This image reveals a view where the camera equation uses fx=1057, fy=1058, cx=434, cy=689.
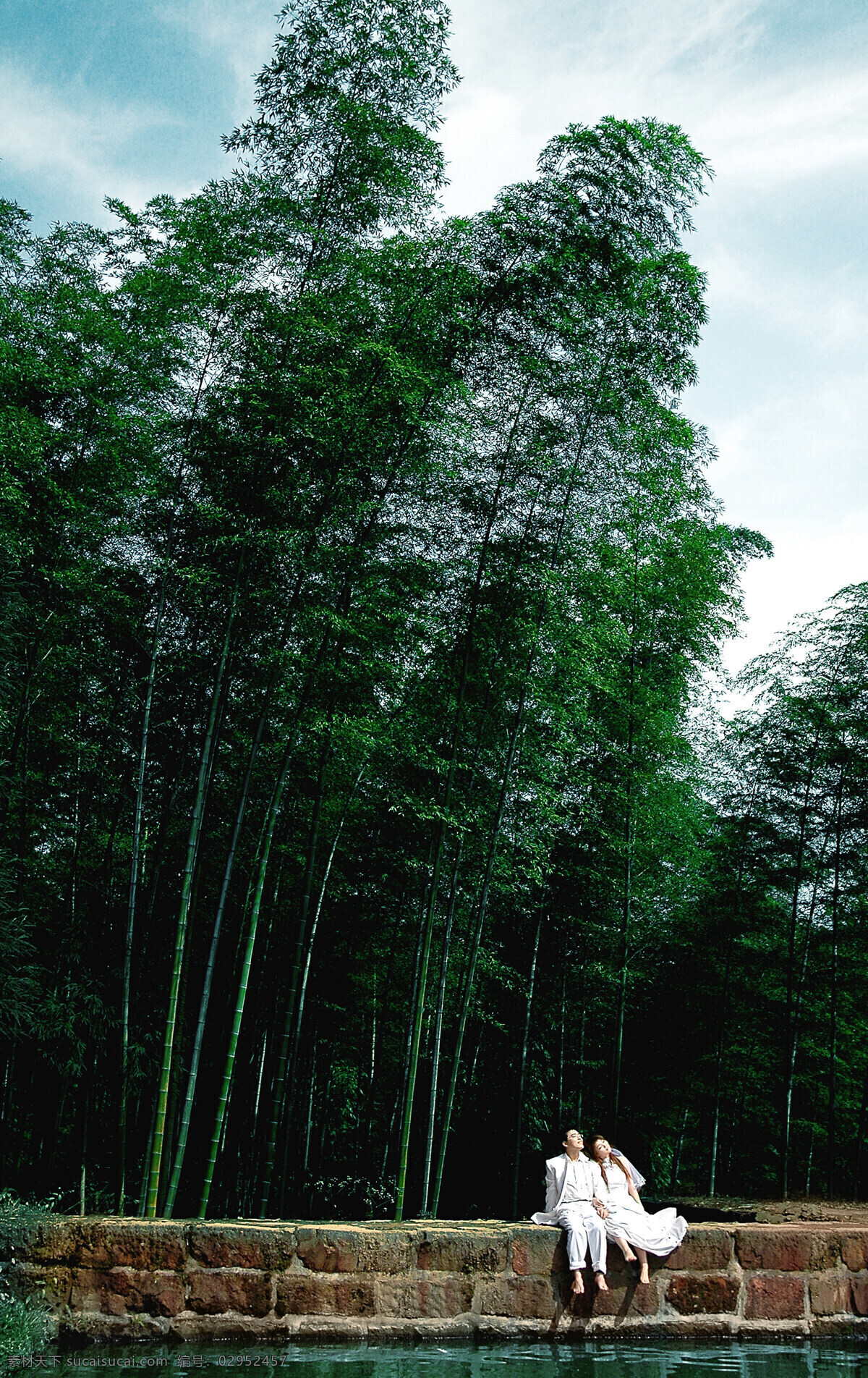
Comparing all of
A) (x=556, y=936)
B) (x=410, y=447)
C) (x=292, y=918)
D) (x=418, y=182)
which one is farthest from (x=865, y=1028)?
(x=418, y=182)

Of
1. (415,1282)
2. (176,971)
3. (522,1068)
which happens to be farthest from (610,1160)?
(522,1068)

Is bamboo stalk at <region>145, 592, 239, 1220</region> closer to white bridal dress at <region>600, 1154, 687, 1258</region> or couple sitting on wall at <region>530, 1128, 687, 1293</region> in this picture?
couple sitting on wall at <region>530, 1128, 687, 1293</region>

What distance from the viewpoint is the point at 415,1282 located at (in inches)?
155

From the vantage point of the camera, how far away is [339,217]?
22.2 feet

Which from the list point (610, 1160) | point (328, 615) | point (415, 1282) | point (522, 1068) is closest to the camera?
point (415, 1282)

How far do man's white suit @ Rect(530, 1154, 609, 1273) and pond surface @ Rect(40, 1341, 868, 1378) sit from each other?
31 centimetres

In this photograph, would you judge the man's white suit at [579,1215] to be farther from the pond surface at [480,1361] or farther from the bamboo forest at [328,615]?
the bamboo forest at [328,615]

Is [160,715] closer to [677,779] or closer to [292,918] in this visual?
[292,918]

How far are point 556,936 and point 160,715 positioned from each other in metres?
5.83

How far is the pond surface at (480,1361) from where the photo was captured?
3.40m

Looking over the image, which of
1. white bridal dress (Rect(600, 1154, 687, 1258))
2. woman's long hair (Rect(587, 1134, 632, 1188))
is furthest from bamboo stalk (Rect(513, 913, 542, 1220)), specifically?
white bridal dress (Rect(600, 1154, 687, 1258))

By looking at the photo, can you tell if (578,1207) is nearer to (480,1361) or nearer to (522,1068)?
(480,1361)

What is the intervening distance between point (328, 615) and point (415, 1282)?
3.34 meters

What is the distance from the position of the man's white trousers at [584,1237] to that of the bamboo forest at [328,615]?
Result: 2158 mm
